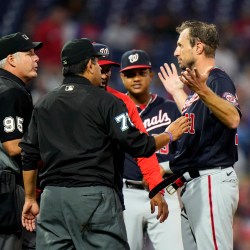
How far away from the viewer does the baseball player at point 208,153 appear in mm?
4178

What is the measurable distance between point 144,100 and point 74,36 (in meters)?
4.67

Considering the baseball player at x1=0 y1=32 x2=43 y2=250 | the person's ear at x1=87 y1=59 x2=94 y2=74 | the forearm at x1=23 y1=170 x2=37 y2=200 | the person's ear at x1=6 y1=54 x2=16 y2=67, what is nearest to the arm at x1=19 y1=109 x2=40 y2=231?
the forearm at x1=23 y1=170 x2=37 y2=200

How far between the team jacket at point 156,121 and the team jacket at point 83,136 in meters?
1.33

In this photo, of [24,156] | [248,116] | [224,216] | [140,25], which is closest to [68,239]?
[24,156]

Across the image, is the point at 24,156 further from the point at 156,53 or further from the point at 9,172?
the point at 156,53

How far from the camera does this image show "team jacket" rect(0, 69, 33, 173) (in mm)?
4363

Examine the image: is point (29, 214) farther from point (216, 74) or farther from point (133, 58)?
point (133, 58)

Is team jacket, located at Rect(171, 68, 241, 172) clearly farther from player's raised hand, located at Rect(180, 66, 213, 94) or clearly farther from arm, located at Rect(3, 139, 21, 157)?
arm, located at Rect(3, 139, 21, 157)

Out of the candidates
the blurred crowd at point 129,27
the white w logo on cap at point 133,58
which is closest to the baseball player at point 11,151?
the white w logo on cap at point 133,58

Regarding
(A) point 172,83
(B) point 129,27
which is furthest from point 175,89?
(B) point 129,27

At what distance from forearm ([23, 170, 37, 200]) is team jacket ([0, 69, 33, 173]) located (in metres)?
0.30

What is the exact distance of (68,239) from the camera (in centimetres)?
394

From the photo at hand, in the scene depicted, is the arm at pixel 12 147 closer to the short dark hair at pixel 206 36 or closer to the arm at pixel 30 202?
the arm at pixel 30 202

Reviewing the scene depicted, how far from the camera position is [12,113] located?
4363 millimetres
